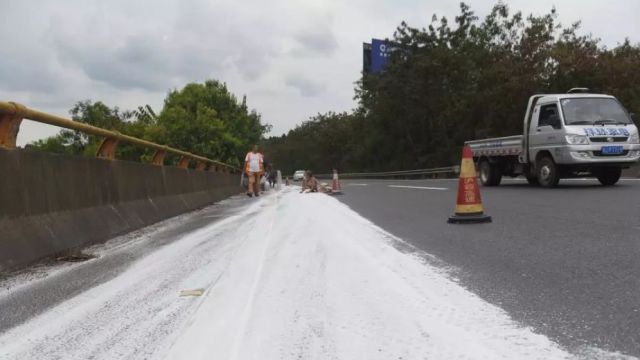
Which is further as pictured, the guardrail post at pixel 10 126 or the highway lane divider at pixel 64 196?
the guardrail post at pixel 10 126

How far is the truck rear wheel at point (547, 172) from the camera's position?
1445 centimetres

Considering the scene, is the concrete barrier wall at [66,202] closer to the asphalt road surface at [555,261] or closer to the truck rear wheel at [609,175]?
the asphalt road surface at [555,261]

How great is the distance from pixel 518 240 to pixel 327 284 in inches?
107

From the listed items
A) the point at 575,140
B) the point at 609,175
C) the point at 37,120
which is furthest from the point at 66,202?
the point at 609,175

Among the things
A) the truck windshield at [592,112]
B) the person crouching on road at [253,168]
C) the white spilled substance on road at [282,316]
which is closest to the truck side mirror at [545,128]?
the truck windshield at [592,112]

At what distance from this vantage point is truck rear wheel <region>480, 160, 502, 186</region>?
17.3m

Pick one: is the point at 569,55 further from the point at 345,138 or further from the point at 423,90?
the point at 345,138

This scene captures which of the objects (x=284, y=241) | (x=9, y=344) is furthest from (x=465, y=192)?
(x=9, y=344)

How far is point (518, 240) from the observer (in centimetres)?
609

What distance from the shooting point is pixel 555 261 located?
4.87m

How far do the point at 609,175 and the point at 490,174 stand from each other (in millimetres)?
3301

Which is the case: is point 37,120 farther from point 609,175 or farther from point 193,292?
point 609,175

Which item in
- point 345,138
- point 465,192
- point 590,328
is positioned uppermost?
point 345,138

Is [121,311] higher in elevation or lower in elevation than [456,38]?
lower
